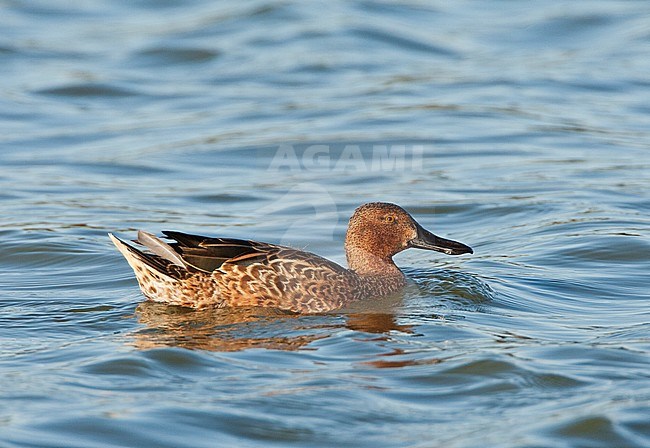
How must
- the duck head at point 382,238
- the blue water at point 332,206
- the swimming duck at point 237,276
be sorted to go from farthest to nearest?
1. the duck head at point 382,238
2. the swimming duck at point 237,276
3. the blue water at point 332,206

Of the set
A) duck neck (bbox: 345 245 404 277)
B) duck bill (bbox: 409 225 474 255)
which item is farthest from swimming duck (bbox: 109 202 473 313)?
duck bill (bbox: 409 225 474 255)

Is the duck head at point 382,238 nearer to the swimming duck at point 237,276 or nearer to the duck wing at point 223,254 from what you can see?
the swimming duck at point 237,276

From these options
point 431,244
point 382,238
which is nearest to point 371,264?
point 382,238

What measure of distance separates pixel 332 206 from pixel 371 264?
3406 mm

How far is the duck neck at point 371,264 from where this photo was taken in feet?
31.6

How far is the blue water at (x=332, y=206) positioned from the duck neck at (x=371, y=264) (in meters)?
0.26

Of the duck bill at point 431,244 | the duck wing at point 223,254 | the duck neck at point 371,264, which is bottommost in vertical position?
the duck neck at point 371,264

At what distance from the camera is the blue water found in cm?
690

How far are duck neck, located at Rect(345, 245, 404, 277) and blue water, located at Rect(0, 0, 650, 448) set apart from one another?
26 centimetres

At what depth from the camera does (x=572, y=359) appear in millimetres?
7742

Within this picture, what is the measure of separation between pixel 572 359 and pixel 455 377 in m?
0.81

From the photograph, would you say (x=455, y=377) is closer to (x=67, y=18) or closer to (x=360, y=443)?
(x=360, y=443)

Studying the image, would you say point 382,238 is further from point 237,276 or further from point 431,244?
point 237,276

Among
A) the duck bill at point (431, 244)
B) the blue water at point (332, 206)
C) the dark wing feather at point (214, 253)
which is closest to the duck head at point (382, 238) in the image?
the duck bill at point (431, 244)
